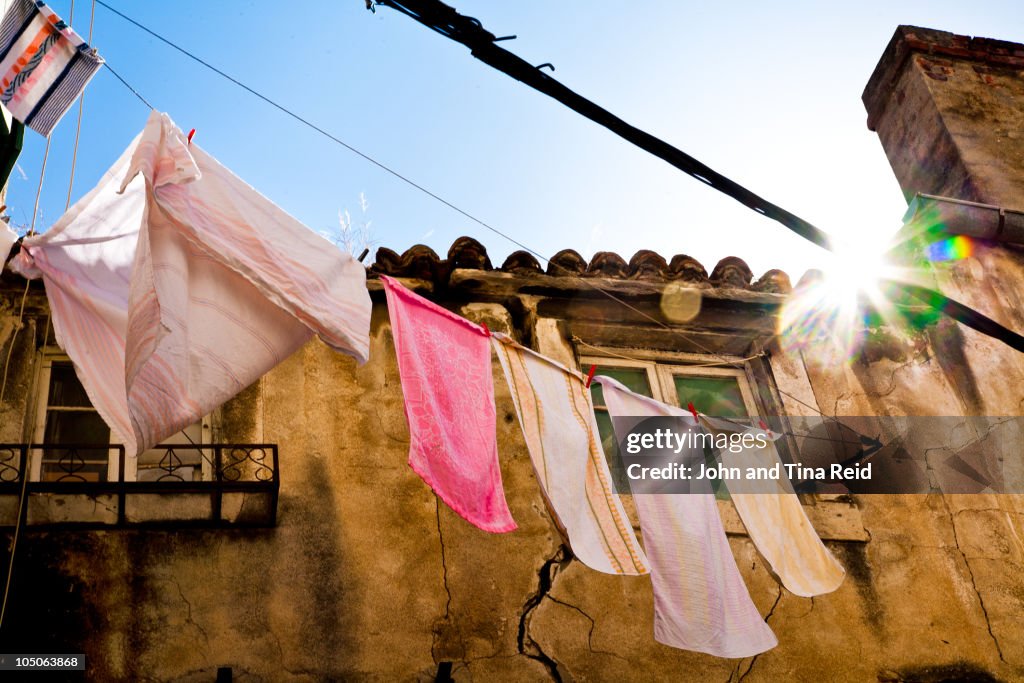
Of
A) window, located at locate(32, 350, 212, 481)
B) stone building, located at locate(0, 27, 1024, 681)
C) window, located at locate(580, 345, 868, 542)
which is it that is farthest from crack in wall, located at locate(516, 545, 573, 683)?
window, located at locate(32, 350, 212, 481)

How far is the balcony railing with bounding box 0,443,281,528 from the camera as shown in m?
4.21

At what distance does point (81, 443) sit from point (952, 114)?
7.13 meters

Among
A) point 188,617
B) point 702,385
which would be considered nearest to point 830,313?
point 702,385

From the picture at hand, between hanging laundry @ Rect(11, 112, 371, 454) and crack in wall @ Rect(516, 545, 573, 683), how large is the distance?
79.0 inches

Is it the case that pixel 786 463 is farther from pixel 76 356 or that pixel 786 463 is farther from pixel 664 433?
pixel 76 356

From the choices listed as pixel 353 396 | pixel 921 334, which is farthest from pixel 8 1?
pixel 921 334

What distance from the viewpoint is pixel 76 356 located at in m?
3.41

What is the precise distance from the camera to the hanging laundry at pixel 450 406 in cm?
367

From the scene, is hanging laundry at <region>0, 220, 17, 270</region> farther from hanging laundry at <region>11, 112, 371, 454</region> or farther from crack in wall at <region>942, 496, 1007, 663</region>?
crack in wall at <region>942, 496, 1007, 663</region>

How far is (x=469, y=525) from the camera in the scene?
15.9 feet

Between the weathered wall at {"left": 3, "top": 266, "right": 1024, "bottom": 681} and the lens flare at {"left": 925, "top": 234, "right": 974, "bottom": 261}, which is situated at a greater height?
the lens flare at {"left": 925, "top": 234, "right": 974, "bottom": 261}

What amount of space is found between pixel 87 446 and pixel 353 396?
1509 mm

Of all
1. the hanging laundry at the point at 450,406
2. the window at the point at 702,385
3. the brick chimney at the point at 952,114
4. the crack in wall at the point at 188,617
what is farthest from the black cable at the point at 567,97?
the brick chimney at the point at 952,114

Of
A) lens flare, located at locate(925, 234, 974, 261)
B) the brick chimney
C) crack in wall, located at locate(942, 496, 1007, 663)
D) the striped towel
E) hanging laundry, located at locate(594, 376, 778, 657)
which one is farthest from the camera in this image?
the brick chimney
